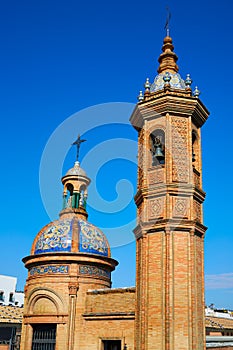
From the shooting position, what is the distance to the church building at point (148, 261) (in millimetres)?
14031

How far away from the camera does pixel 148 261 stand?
14.7 metres

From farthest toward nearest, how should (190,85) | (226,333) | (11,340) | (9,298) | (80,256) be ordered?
(9,298)
(11,340)
(226,333)
(80,256)
(190,85)

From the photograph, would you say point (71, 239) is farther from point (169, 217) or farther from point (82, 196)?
point (169, 217)

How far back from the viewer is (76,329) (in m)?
18.0

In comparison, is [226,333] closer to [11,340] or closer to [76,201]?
[76,201]

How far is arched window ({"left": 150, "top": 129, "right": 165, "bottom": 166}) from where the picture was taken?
16.2 m

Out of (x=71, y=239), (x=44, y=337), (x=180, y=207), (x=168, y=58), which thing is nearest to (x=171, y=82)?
(x=168, y=58)

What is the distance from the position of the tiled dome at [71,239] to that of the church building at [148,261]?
0.05 metres

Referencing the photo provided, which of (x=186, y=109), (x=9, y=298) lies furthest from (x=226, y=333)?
(x=9, y=298)

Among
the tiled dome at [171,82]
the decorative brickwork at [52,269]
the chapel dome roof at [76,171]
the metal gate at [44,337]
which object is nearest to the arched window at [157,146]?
the tiled dome at [171,82]

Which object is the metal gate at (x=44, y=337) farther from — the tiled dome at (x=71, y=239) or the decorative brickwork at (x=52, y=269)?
the tiled dome at (x=71, y=239)

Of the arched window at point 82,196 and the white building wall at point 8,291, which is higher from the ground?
the arched window at point 82,196

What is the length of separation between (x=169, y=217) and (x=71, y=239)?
21.7 ft

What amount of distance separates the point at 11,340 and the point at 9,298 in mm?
15148
